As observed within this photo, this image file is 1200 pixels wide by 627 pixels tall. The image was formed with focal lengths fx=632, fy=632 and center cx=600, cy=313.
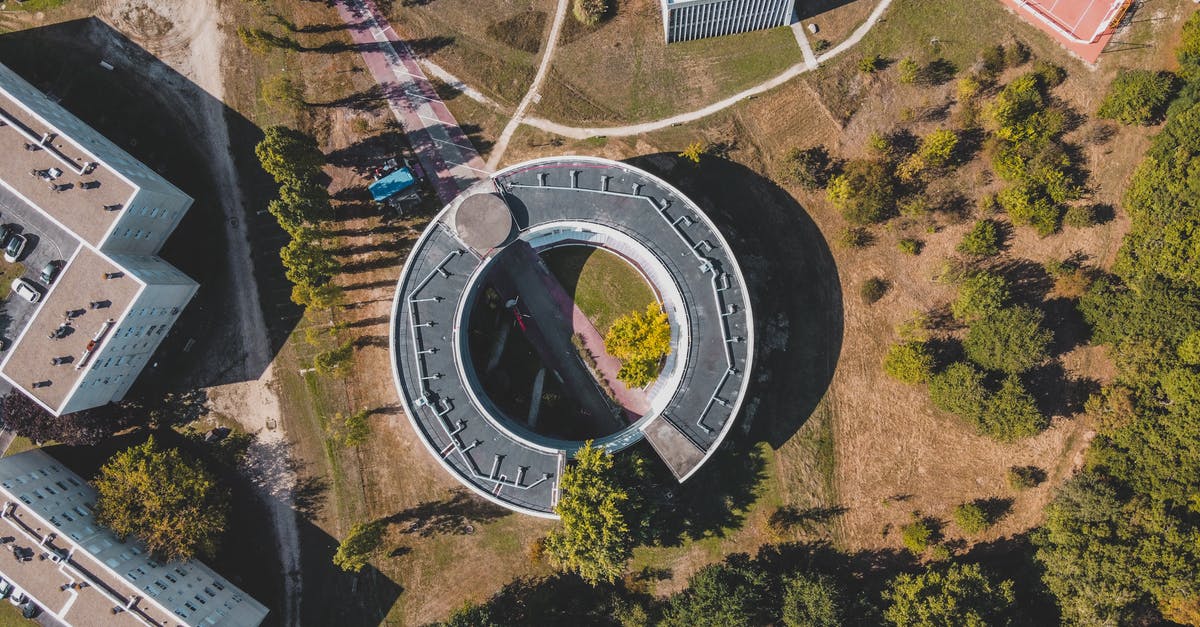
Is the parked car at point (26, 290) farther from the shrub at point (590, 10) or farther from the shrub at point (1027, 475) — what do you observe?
the shrub at point (1027, 475)

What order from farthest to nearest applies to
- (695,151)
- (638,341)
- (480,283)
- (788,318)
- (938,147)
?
(788,318), (695,151), (480,283), (638,341), (938,147)

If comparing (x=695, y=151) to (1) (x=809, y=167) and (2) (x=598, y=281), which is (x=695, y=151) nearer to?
(1) (x=809, y=167)

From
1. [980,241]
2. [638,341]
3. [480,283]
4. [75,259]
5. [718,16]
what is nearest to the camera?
[75,259]

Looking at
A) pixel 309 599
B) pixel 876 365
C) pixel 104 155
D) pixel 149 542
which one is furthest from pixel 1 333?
pixel 876 365

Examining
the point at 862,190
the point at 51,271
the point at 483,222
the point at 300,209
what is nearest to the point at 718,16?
the point at 862,190

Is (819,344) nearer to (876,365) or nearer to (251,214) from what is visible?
(876,365)

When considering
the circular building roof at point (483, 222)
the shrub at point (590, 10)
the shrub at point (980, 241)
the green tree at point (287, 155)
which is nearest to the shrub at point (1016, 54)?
the shrub at point (980, 241)

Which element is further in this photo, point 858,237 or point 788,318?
point 858,237
